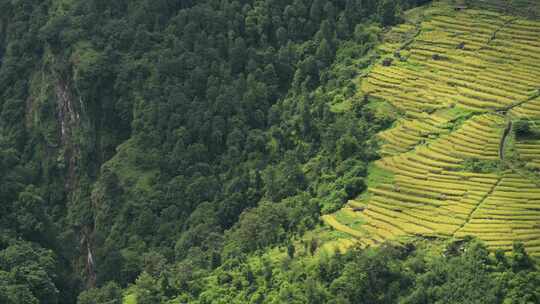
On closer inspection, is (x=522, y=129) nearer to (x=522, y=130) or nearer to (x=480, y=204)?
(x=522, y=130)

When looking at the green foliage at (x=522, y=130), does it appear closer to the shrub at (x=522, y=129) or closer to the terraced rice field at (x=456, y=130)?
the shrub at (x=522, y=129)

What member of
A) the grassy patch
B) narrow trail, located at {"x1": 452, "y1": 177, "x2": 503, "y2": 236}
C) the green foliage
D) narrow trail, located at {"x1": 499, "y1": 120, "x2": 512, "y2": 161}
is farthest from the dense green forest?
the green foliage

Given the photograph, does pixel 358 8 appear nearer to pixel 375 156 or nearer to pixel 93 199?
pixel 375 156

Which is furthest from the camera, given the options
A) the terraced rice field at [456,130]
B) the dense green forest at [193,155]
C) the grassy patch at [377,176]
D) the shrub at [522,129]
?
the shrub at [522,129]

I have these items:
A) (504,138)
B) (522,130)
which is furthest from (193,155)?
(522,130)

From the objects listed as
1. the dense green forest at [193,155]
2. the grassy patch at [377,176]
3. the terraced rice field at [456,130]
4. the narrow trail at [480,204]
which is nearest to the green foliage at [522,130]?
the terraced rice field at [456,130]

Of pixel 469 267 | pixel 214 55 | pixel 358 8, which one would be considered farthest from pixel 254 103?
pixel 469 267

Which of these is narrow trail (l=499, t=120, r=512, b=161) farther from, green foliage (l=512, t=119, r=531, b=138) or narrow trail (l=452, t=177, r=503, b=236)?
narrow trail (l=452, t=177, r=503, b=236)
